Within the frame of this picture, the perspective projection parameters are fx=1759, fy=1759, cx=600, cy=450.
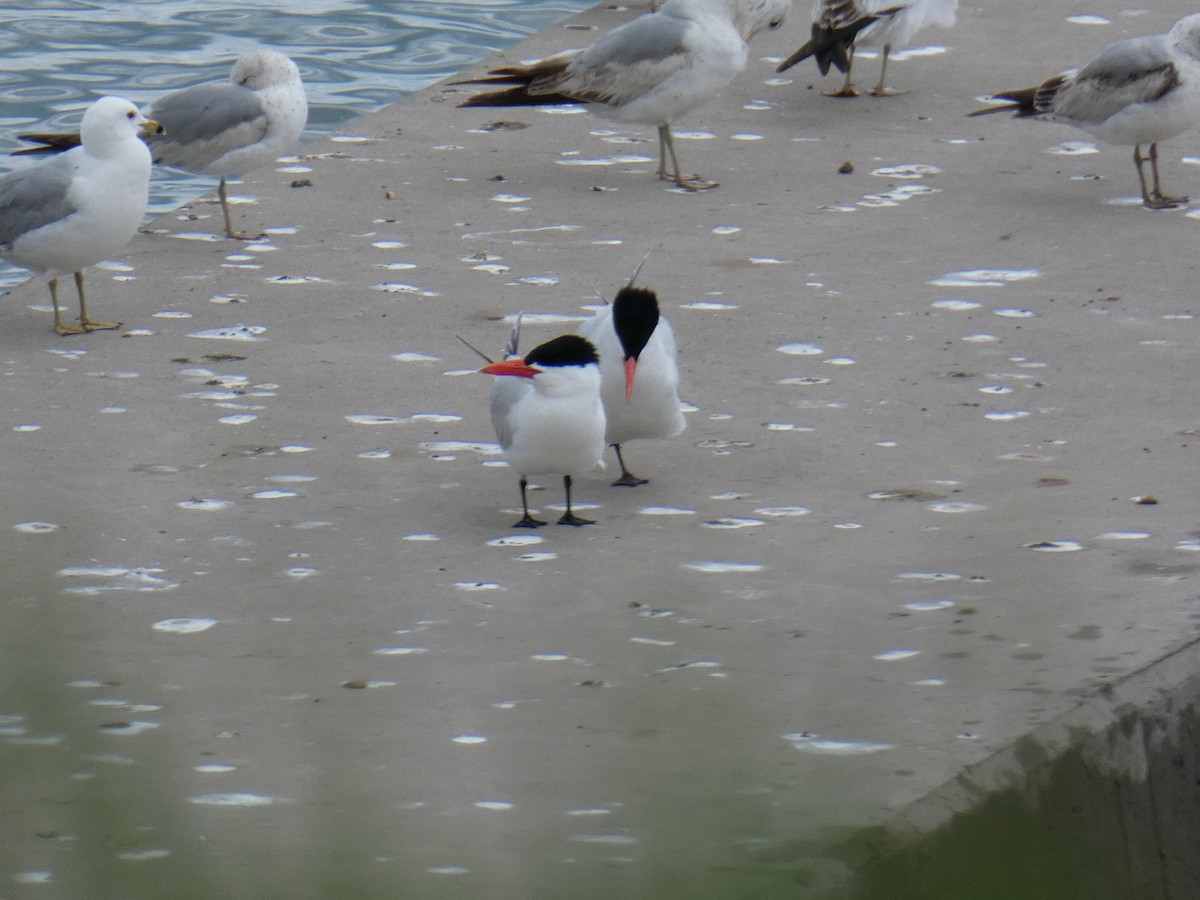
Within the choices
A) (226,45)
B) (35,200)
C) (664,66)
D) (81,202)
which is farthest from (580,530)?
(226,45)

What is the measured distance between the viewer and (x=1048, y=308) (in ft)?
21.8

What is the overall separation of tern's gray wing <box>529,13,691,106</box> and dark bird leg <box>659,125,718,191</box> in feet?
0.94

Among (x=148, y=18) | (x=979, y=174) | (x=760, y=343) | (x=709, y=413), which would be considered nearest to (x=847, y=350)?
(x=760, y=343)

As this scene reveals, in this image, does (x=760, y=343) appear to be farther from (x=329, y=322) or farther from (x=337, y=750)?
(x=337, y=750)

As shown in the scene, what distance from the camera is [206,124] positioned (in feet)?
25.4

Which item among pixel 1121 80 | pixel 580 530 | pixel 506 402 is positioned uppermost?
pixel 1121 80

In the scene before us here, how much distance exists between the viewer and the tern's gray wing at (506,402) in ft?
16.2

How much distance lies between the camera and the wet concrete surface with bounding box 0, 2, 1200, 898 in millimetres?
2750

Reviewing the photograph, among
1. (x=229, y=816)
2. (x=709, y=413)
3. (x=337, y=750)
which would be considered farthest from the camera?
(x=709, y=413)

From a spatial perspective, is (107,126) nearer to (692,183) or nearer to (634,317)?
(634,317)

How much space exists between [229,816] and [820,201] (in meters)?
5.67

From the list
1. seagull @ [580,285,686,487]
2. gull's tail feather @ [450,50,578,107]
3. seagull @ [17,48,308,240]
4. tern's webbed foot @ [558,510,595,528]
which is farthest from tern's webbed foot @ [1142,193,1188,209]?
tern's webbed foot @ [558,510,595,528]

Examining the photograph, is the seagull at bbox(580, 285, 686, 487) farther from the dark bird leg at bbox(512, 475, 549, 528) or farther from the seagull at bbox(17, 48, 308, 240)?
the seagull at bbox(17, 48, 308, 240)

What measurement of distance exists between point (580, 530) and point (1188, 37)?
14.5 feet
